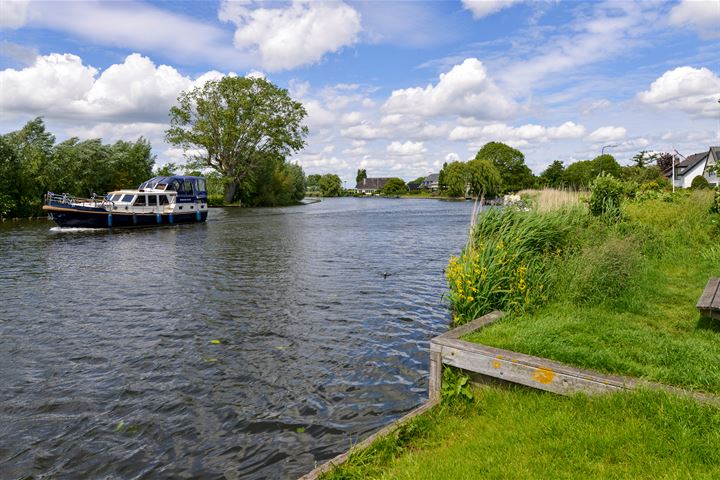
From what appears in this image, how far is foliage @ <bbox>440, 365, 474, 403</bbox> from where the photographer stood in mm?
5070

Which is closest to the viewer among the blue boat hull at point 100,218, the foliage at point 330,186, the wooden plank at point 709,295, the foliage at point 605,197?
the wooden plank at point 709,295

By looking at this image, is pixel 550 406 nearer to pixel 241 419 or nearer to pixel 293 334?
pixel 241 419

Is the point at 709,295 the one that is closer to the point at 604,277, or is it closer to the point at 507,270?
the point at 604,277

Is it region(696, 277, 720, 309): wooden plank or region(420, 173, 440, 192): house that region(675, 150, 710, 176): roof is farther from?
region(420, 173, 440, 192): house

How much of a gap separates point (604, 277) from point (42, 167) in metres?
47.9

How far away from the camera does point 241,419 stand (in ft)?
19.4

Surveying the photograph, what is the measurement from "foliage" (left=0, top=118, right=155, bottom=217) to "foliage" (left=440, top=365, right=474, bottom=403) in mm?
45205

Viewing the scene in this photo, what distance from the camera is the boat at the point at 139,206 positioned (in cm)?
3062

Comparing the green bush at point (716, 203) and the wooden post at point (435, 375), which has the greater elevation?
the green bush at point (716, 203)

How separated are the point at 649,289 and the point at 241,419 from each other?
7.02 metres

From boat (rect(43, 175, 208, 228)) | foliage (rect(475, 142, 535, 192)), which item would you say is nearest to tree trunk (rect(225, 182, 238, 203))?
boat (rect(43, 175, 208, 228))

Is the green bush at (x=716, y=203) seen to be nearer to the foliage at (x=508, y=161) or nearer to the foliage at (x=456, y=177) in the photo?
the foliage at (x=456, y=177)

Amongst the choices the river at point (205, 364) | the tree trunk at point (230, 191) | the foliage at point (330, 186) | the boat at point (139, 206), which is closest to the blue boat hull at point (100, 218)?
the boat at point (139, 206)

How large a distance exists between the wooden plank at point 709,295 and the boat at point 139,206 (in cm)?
3312
